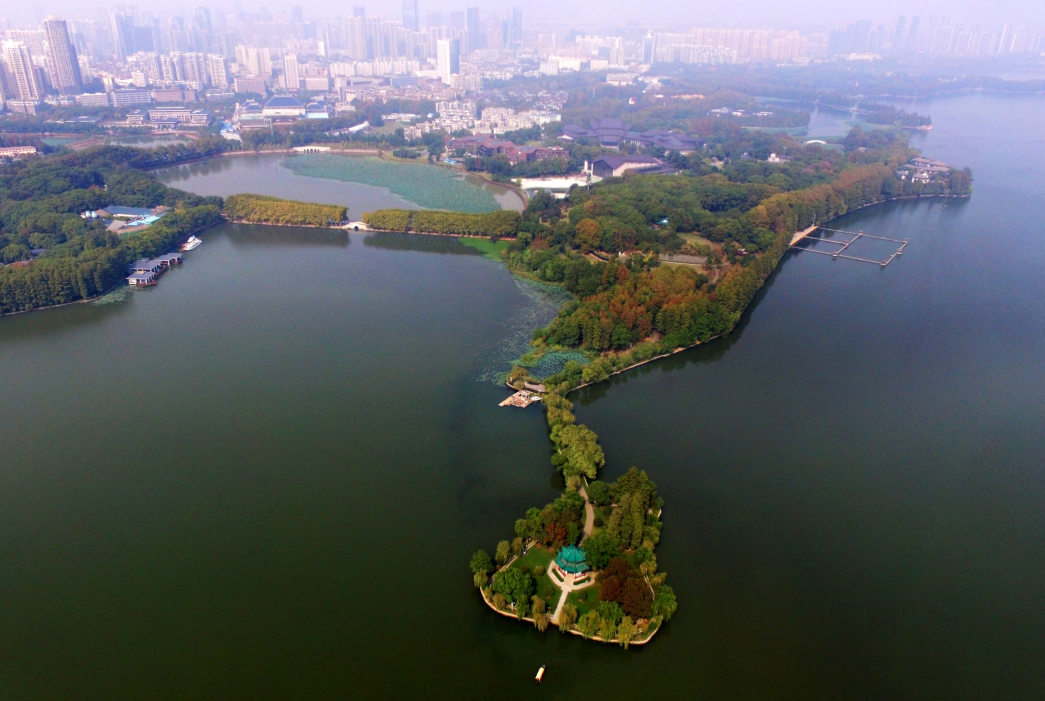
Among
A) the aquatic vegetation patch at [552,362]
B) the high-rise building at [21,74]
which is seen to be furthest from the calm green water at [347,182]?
the high-rise building at [21,74]

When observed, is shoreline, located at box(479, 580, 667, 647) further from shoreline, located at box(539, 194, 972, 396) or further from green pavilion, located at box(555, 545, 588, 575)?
shoreline, located at box(539, 194, 972, 396)

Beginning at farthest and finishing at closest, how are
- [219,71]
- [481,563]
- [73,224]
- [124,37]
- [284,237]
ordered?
[124,37] < [219,71] < [284,237] < [73,224] < [481,563]

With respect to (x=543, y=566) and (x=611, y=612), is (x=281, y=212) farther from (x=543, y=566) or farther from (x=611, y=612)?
(x=611, y=612)

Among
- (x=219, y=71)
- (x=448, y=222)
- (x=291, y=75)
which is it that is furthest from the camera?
(x=291, y=75)

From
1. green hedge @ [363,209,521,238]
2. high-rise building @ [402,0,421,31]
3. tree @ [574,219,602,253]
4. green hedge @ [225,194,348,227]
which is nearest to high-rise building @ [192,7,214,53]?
high-rise building @ [402,0,421,31]

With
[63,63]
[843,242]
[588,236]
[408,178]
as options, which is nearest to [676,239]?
[588,236]

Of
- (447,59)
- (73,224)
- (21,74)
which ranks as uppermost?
(447,59)

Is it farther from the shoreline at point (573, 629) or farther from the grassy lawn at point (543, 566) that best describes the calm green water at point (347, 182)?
the shoreline at point (573, 629)
